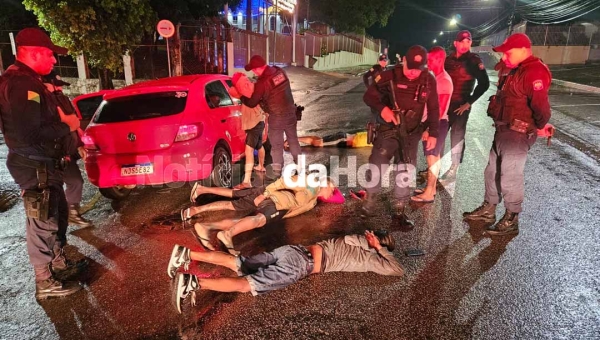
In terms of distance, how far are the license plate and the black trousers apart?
50.9 inches

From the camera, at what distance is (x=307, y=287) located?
122 inches

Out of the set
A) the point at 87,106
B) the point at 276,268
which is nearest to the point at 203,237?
the point at 276,268

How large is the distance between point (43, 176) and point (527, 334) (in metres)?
3.73

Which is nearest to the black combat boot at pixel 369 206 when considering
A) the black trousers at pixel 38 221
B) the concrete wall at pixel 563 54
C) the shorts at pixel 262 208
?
the shorts at pixel 262 208

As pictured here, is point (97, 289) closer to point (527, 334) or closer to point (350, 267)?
point (350, 267)

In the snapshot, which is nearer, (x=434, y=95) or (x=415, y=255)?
(x=415, y=255)

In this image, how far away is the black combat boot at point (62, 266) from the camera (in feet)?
10.8

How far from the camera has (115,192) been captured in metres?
4.97

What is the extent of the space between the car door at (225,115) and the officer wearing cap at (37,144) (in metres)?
2.08

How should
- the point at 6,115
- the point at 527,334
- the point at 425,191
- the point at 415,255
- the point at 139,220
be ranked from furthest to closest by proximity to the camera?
the point at 425,191 < the point at 139,220 < the point at 415,255 < the point at 6,115 < the point at 527,334

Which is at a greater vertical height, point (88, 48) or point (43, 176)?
point (88, 48)

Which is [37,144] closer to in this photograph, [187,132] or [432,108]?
[187,132]

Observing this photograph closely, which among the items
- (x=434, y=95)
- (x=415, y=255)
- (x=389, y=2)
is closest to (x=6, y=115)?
(x=415, y=255)

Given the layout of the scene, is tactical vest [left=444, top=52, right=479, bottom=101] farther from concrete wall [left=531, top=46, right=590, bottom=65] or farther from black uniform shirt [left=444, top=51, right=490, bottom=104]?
concrete wall [left=531, top=46, right=590, bottom=65]
